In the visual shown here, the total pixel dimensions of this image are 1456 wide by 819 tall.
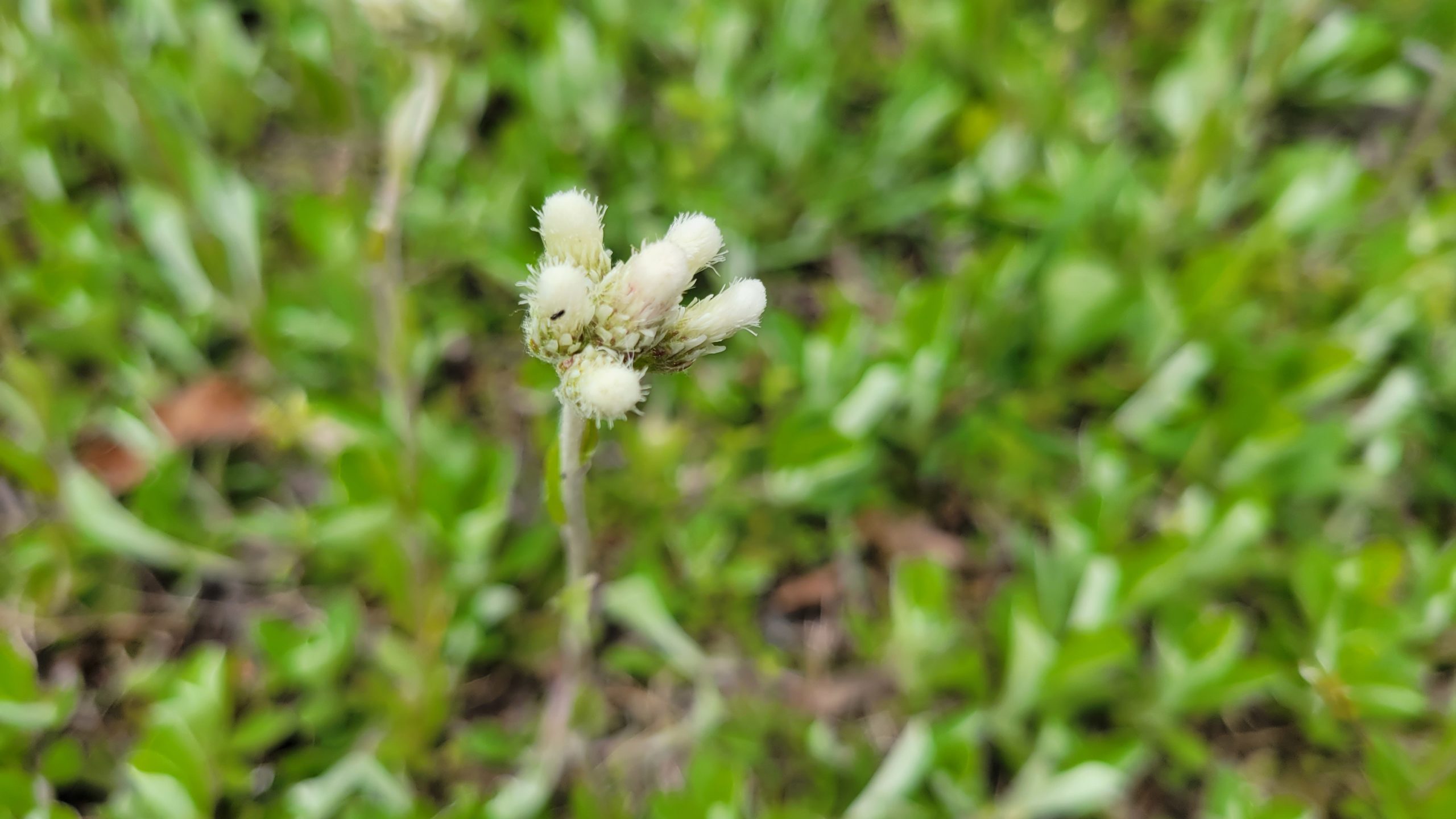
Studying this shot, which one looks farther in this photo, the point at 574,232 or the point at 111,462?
the point at 111,462

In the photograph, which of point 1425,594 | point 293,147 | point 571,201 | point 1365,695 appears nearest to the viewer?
point 571,201

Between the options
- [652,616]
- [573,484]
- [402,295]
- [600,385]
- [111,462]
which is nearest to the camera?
[600,385]

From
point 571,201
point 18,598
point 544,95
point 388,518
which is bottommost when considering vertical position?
point 571,201

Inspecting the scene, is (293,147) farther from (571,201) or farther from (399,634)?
(571,201)

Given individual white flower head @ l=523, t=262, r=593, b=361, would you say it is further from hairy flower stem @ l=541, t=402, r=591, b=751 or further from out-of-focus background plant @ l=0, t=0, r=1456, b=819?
out-of-focus background plant @ l=0, t=0, r=1456, b=819

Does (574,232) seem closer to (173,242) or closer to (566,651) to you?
(566,651)

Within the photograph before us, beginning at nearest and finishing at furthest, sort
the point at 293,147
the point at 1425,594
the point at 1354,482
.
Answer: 1. the point at 1425,594
2. the point at 1354,482
3. the point at 293,147

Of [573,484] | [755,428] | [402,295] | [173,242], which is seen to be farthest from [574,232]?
[173,242]

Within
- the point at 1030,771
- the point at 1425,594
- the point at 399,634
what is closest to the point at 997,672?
the point at 1030,771
